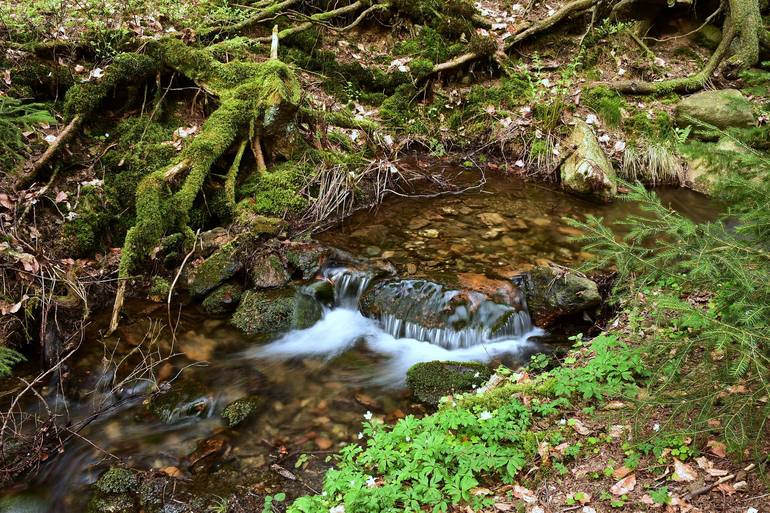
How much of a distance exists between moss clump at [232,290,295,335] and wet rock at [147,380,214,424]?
3.02 ft

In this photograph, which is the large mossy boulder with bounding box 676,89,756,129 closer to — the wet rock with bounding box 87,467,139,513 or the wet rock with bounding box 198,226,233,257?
the wet rock with bounding box 198,226,233,257

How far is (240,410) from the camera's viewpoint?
436cm

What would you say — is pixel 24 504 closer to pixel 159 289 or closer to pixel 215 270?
pixel 159 289

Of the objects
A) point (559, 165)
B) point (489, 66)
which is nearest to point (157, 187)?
point (559, 165)

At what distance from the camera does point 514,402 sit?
3551 mm

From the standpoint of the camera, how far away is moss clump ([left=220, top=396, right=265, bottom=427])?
4.27 metres

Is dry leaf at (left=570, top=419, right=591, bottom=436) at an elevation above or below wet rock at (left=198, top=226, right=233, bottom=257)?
below

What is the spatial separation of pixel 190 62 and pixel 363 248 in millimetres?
3592

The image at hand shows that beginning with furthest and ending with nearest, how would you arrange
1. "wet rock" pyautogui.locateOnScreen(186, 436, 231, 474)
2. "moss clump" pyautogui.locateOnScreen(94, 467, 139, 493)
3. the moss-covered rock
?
the moss-covered rock
"wet rock" pyautogui.locateOnScreen(186, 436, 231, 474)
"moss clump" pyautogui.locateOnScreen(94, 467, 139, 493)

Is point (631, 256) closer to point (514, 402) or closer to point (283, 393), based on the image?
point (514, 402)

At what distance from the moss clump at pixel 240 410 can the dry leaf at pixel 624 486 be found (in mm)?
2955

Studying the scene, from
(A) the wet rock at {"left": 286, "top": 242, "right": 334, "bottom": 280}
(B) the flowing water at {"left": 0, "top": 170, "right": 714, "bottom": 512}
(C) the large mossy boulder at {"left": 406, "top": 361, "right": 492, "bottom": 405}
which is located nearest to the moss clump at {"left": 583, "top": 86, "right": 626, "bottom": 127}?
(B) the flowing water at {"left": 0, "top": 170, "right": 714, "bottom": 512}

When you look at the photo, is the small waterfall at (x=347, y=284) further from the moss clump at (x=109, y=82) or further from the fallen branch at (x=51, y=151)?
the moss clump at (x=109, y=82)

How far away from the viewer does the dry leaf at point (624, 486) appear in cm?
275
